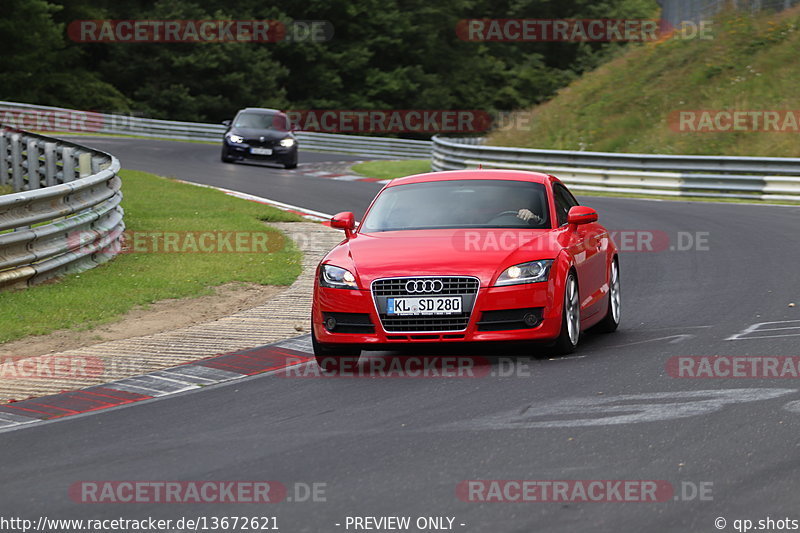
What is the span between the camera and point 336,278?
950 centimetres

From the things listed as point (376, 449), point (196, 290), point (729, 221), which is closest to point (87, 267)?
point (196, 290)

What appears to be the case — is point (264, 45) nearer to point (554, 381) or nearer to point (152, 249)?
point (152, 249)

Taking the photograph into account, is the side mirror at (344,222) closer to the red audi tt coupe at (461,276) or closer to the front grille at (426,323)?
the red audi tt coupe at (461,276)

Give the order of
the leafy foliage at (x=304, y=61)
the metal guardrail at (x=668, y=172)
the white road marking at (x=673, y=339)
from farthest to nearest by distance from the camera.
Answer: the leafy foliage at (x=304, y=61)
the metal guardrail at (x=668, y=172)
the white road marking at (x=673, y=339)

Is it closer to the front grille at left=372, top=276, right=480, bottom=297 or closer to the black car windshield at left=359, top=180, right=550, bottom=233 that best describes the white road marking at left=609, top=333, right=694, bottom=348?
the black car windshield at left=359, top=180, right=550, bottom=233

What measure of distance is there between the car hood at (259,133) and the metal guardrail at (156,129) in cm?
1213

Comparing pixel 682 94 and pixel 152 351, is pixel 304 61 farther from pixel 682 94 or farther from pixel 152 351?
pixel 152 351

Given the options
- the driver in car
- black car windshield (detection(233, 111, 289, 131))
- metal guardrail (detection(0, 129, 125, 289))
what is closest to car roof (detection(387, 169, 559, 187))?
the driver in car

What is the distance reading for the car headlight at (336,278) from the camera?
9.38 meters

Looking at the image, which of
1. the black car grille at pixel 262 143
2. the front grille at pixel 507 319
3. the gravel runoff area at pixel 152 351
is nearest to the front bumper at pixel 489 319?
the front grille at pixel 507 319

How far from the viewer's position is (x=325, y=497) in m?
5.82

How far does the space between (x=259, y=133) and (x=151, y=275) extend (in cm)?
2045

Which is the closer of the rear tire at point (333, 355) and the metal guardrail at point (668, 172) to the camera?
the rear tire at point (333, 355)

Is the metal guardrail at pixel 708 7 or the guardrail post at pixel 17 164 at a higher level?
the metal guardrail at pixel 708 7
